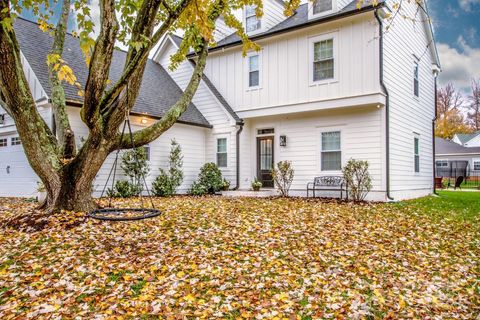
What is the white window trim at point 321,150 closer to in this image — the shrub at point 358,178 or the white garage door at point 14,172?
the shrub at point 358,178

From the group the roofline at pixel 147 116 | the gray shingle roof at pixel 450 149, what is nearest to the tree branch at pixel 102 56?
the roofline at pixel 147 116

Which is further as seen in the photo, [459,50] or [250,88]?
[459,50]

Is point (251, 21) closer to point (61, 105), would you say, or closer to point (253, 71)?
point (253, 71)

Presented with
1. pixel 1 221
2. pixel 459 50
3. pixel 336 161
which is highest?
pixel 459 50

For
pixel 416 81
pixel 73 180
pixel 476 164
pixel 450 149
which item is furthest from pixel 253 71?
pixel 476 164

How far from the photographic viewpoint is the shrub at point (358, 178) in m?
10.6

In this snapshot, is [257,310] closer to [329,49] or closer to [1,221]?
[1,221]

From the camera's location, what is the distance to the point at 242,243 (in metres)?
5.49

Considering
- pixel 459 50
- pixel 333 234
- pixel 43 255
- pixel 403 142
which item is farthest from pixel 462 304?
pixel 459 50

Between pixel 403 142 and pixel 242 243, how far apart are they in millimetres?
8865

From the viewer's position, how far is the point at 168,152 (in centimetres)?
1288

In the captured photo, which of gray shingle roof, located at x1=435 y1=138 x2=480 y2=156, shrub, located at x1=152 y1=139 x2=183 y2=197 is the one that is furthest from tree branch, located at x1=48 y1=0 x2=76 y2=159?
gray shingle roof, located at x1=435 y1=138 x2=480 y2=156

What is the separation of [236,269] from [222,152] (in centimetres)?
957

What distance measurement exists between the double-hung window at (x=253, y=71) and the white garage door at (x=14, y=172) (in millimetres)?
7886
